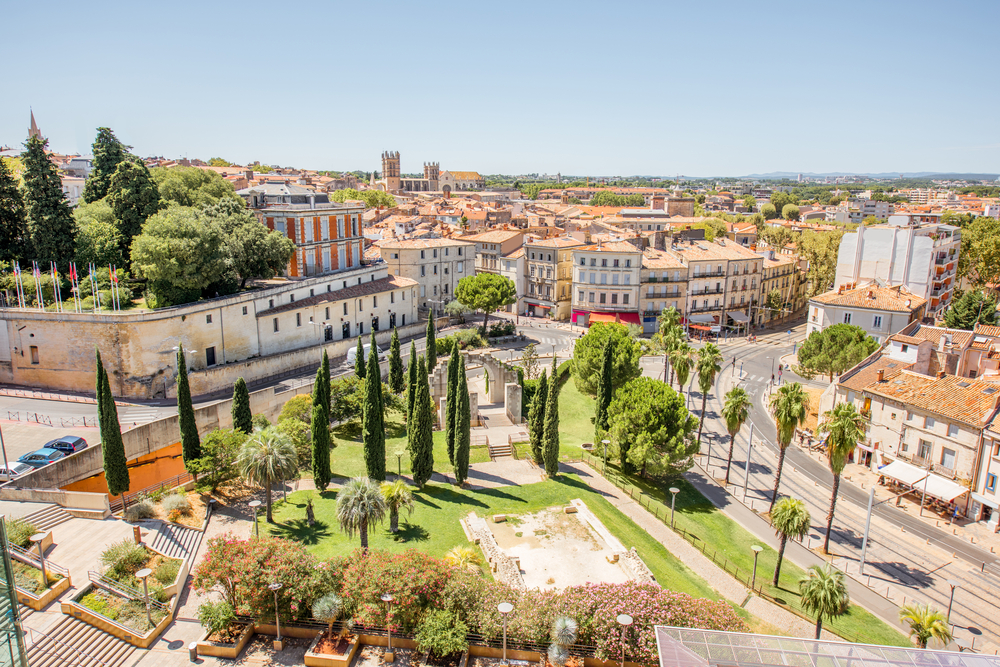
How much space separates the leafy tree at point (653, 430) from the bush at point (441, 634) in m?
19.8

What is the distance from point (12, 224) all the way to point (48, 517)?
1372 inches

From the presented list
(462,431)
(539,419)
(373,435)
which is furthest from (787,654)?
(539,419)

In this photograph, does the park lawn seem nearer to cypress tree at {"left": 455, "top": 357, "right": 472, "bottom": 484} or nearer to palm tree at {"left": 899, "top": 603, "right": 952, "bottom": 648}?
cypress tree at {"left": 455, "top": 357, "right": 472, "bottom": 484}

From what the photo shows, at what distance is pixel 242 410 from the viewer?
37.2 m

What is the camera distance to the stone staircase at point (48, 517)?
2661cm

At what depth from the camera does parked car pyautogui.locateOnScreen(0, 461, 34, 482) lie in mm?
30906

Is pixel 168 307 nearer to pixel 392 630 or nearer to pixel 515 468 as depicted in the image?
pixel 515 468

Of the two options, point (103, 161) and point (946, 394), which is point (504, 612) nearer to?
point (946, 394)

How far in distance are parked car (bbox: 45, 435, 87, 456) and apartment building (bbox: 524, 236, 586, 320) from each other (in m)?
58.3

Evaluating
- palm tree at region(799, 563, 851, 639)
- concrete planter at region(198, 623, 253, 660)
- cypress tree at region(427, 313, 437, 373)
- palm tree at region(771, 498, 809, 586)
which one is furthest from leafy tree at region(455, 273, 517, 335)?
concrete planter at region(198, 623, 253, 660)

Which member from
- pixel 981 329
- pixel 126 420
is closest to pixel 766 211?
pixel 981 329

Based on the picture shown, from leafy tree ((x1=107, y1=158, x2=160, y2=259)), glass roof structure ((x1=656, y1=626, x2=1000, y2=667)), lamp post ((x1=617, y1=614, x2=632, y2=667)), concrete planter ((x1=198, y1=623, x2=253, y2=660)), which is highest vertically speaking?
leafy tree ((x1=107, y1=158, x2=160, y2=259))

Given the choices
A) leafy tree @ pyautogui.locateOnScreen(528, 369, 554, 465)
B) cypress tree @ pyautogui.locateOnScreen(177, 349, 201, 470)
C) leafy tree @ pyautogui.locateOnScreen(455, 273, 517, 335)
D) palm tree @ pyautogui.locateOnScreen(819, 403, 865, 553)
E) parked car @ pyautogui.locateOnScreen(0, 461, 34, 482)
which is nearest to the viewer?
parked car @ pyautogui.locateOnScreen(0, 461, 34, 482)

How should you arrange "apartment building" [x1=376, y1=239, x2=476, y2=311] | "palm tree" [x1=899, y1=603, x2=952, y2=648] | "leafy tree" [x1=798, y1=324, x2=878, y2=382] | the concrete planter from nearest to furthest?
1. the concrete planter
2. "palm tree" [x1=899, y1=603, x2=952, y2=648]
3. "leafy tree" [x1=798, y1=324, x2=878, y2=382]
4. "apartment building" [x1=376, y1=239, x2=476, y2=311]
